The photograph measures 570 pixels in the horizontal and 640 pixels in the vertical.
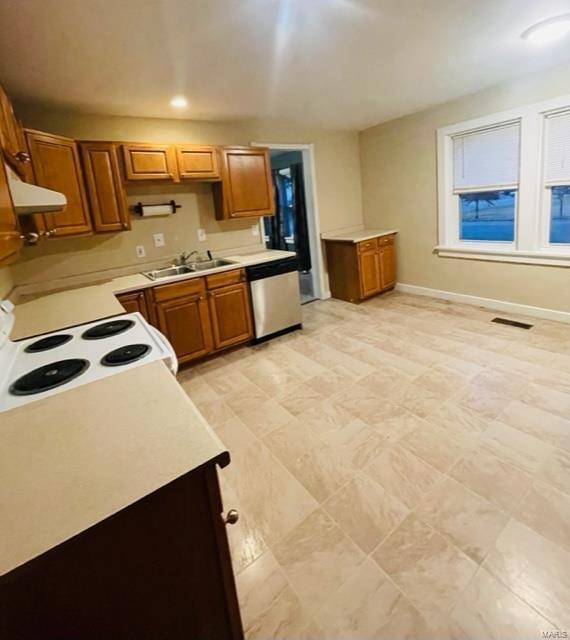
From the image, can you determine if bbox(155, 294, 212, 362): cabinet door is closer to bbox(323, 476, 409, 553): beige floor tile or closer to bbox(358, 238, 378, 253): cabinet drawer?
bbox(323, 476, 409, 553): beige floor tile

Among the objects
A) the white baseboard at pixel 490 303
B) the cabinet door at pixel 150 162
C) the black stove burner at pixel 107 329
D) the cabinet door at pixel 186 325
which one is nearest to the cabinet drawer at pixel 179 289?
the cabinet door at pixel 186 325

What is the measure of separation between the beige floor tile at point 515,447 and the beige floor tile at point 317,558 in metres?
1.00

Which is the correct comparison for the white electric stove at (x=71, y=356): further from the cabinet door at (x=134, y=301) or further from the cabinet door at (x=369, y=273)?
the cabinet door at (x=369, y=273)

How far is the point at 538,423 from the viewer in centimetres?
219

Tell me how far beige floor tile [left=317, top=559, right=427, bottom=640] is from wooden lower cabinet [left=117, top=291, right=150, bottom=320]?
2411 mm

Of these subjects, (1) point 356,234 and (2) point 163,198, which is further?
(1) point 356,234

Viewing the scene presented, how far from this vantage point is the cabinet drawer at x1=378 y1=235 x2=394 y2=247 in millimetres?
4886

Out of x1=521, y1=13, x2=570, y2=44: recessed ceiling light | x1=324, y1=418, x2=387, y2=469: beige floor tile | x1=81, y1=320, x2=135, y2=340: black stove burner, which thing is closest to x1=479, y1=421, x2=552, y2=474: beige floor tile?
x1=324, y1=418, x2=387, y2=469: beige floor tile

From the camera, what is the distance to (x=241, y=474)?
2.02 metres

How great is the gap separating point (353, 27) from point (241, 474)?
2625 mm

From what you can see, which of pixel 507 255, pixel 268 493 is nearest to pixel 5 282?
pixel 268 493

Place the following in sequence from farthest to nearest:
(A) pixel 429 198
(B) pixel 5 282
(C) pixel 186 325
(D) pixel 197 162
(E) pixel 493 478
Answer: (A) pixel 429 198
(D) pixel 197 162
(C) pixel 186 325
(B) pixel 5 282
(E) pixel 493 478

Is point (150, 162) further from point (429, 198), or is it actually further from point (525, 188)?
point (525, 188)

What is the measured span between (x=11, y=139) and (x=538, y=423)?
337 centimetres
